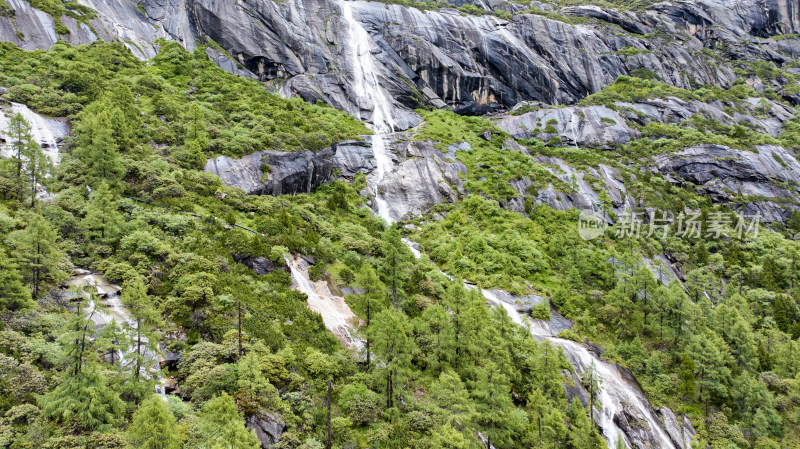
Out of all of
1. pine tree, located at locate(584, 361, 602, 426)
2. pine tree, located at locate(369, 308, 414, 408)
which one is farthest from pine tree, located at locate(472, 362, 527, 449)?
pine tree, located at locate(584, 361, 602, 426)

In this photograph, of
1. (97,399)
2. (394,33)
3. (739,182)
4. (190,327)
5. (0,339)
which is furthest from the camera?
(394,33)

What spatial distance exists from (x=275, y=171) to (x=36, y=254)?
31.7 meters

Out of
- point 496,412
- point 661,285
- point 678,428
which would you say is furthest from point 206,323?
point 661,285

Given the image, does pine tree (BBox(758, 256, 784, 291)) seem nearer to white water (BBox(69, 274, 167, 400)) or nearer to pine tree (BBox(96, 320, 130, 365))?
white water (BBox(69, 274, 167, 400))

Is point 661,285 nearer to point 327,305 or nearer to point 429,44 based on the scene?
point 327,305

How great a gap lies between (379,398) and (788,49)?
19127 cm

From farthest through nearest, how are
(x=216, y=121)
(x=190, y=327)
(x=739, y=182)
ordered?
(x=739, y=182), (x=216, y=121), (x=190, y=327)

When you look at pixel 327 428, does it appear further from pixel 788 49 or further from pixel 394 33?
pixel 788 49

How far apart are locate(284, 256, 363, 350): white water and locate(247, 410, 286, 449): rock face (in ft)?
34.5

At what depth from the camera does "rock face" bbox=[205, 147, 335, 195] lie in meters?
50.5

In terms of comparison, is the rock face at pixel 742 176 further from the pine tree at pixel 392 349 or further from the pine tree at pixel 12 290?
the pine tree at pixel 12 290

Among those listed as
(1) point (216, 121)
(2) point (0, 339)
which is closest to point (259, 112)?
(1) point (216, 121)

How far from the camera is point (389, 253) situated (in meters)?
41.8

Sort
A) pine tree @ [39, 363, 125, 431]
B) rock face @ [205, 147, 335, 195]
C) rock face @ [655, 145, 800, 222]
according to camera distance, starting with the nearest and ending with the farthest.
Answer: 1. pine tree @ [39, 363, 125, 431]
2. rock face @ [205, 147, 335, 195]
3. rock face @ [655, 145, 800, 222]
